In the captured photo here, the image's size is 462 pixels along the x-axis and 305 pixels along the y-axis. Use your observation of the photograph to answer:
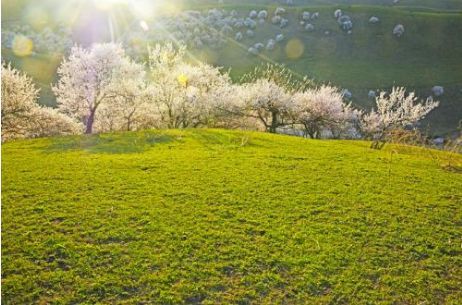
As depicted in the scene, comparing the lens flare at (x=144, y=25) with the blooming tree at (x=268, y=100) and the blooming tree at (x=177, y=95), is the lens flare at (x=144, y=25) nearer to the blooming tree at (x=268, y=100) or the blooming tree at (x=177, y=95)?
the blooming tree at (x=177, y=95)

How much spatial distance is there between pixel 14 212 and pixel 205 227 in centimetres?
694

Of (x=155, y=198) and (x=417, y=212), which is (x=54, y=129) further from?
(x=417, y=212)

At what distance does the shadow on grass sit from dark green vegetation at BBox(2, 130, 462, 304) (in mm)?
3195

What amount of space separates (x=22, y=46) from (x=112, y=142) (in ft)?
360

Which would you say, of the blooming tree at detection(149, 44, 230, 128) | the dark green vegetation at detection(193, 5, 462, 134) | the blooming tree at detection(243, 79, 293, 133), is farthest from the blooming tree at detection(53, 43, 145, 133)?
the dark green vegetation at detection(193, 5, 462, 134)

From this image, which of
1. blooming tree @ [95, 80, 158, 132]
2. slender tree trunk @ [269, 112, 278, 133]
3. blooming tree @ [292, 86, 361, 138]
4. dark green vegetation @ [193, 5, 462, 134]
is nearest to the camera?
blooming tree @ [95, 80, 158, 132]

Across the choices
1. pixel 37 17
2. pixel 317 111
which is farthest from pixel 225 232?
pixel 37 17

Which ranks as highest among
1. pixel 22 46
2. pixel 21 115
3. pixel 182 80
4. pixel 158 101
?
pixel 22 46

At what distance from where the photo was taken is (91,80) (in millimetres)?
45000

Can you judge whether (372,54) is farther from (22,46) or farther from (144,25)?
(22,46)

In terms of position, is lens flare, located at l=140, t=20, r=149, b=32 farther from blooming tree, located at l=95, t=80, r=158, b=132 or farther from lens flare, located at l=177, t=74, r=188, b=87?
lens flare, located at l=177, t=74, r=188, b=87

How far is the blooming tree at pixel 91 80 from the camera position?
148 ft

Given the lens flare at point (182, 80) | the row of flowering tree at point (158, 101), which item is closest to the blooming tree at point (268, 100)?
the row of flowering tree at point (158, 101)

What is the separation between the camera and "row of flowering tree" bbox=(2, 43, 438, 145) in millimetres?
44969
